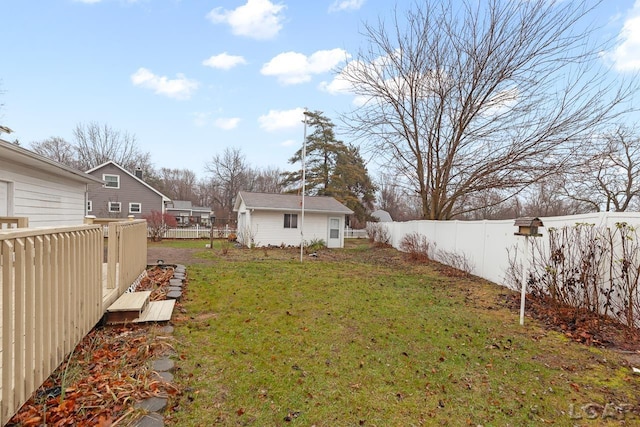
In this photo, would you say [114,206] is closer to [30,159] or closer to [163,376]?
[30,159]

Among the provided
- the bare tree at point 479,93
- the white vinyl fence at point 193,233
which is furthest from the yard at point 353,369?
the white vinyl fence at point 193,233

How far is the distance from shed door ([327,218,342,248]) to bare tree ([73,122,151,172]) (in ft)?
81.6

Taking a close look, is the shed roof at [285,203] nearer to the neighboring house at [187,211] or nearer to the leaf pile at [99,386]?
the leaf pile at [99,386]

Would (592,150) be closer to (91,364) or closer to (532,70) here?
(532,70)

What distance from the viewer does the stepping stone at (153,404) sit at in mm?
2039

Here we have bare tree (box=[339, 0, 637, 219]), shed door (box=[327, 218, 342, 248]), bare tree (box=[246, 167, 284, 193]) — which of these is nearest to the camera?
bare tree (box=[339, 0, 637, 219])

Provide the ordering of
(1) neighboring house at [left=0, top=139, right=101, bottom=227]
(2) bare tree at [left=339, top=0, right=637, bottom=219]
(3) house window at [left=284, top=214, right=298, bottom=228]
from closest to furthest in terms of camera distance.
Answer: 1. (1) neighboring house at [left=0, top=139, right=101, bottom=227]
2. (2) bare tree at [left=339, top=0, right=637, bottom=219]
3. (3) house window at [left=284, top=214, right=298, bottom=228]

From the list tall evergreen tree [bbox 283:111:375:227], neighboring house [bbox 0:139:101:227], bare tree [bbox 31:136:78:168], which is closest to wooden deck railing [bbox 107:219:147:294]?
neighboring house [bbox 0:139:101:227]

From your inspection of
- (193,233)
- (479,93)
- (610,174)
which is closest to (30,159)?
(479,93)

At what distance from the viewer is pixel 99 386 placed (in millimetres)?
2221

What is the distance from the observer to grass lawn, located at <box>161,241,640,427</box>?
2338 millimetres

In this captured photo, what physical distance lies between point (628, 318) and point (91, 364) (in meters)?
6.32

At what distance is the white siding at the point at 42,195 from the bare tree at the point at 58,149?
2495cm

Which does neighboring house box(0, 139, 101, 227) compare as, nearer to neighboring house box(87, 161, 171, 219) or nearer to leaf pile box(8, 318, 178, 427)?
leaf pile box(8, 318, 178, 427)
